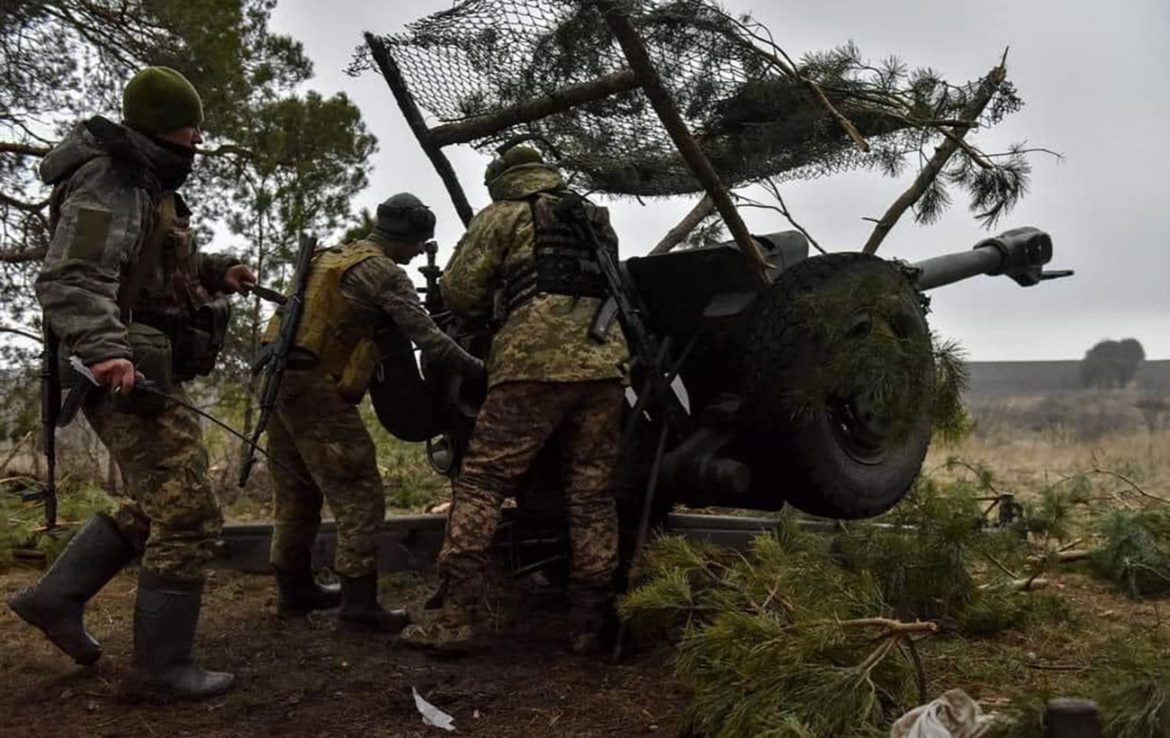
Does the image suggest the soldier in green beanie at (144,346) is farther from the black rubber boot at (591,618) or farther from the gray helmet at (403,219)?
the black rubber boot at (591,618)

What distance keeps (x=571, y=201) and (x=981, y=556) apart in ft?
6.78

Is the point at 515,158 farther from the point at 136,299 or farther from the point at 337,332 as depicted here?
the point at 136,299

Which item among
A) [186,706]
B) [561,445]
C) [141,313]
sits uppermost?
[141,313]

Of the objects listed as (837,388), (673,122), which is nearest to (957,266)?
(837,388)

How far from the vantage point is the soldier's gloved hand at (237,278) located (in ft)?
14.1

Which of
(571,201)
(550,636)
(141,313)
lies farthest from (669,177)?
(141,313)

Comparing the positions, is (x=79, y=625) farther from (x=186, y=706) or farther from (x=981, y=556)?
(x=981, y=556)

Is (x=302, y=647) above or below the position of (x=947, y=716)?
below

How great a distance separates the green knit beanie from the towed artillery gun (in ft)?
3.32

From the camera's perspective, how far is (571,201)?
447 centimetres

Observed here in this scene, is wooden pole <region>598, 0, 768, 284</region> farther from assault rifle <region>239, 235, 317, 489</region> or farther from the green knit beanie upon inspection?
assault rifle <region>239, 235, 317, 489</region>

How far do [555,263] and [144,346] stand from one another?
149 cm

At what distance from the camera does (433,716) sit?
3666 millimetres

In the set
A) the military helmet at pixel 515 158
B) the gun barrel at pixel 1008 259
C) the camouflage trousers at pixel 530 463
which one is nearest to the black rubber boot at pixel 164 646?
the camouflage trousers at pixel 530 463
